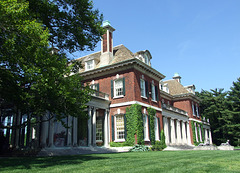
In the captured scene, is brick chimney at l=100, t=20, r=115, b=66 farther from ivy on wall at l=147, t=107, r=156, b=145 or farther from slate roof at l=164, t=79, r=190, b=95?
slate roof at l=164, t=79, r=190, b=95

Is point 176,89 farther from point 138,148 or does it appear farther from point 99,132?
point 138,148

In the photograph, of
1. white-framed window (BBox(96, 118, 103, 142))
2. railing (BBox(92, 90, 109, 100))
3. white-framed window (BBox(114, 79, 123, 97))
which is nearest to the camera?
railing (BBox(92, 90, 109, 100))

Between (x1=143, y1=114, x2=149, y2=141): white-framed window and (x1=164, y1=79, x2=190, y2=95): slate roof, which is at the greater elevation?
(x1=164, y1=79, x2=190, y2=95): slate roof

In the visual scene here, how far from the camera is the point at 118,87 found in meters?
24.4

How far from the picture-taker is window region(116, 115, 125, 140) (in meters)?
23.1

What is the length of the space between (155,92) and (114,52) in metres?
7.23

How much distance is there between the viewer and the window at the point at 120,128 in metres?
23.1

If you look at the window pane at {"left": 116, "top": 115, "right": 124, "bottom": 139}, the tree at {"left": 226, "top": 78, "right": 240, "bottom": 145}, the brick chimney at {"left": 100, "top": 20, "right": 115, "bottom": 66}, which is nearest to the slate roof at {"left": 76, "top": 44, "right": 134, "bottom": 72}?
the brick chimney at {"left": 100, "top": 20, "right": 115, "bottom": 66}

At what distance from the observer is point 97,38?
52.1ft

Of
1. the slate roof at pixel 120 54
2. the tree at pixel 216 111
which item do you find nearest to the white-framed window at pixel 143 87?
the slate roof at pixel 120 54

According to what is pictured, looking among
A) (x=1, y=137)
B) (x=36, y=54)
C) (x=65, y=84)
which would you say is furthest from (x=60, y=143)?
(x=36, y=54)

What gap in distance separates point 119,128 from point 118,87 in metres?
4.52

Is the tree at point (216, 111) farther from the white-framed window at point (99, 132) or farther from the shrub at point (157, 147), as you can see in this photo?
the white-framed window at point (99, 132)

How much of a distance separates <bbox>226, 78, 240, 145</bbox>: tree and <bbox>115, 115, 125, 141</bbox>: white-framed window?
1143 inches
